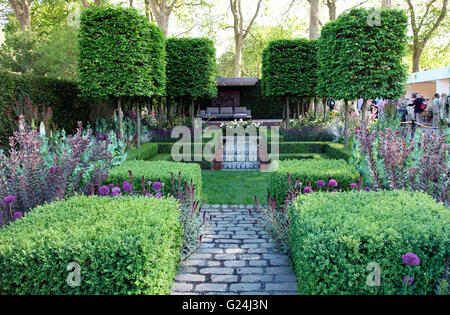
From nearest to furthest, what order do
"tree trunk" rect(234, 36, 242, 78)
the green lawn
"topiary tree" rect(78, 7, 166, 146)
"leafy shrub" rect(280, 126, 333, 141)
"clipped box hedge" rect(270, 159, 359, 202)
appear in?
"clipped box hedge" rect(270, 159, 359, 202) < the green lawn < "topiary tree" rect(78, 7, 166, 146) < "leafy shrub" rect(280, 126, 333, 141) < "tree trunk" rect(234, 36, 242, 78)

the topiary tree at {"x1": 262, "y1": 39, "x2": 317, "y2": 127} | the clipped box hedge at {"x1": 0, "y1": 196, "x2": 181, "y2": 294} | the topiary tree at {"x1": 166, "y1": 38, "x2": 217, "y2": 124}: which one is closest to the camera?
the clipped box hedge at {"x1": 0, "y1": 196, "x2": 181, "y2": 294}

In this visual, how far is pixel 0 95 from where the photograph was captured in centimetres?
674

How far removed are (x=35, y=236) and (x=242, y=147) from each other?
8.88 metres

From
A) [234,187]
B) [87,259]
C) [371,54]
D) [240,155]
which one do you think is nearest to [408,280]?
[87,259]

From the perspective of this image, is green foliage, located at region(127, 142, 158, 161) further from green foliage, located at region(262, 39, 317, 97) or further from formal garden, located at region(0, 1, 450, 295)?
green foliage, located at region(262, 39, 317, 97)

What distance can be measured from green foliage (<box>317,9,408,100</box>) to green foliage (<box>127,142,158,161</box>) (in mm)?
5604

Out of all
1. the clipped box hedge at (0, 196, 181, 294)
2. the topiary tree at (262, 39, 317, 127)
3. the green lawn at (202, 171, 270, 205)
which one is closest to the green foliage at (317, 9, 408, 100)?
the green lawn at (202, 171, 270, 205)

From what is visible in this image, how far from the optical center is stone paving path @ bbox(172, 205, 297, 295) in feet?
10.5

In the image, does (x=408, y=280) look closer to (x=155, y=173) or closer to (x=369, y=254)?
(x=369, y=254)

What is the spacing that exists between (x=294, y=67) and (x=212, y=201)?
8981 mm

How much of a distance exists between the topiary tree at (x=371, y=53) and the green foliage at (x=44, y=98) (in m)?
7.55

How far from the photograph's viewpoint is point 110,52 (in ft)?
27.6

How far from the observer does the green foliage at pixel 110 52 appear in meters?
8.41
